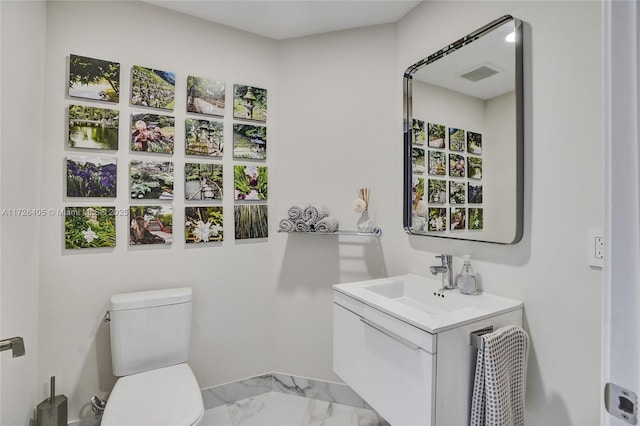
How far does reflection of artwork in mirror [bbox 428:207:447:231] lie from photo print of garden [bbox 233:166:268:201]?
105 cm

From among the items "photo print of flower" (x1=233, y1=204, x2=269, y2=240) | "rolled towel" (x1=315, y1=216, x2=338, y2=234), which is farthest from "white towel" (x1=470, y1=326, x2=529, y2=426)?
"photo print of flower" (x1=233, y1=204, x2=269, y2=240)

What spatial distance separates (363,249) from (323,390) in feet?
3.14

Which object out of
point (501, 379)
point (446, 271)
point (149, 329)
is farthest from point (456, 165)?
point (149, 329)

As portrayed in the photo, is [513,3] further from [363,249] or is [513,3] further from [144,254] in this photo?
[144,254]

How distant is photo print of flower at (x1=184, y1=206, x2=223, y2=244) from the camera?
72.1 inches

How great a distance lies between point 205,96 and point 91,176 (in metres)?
0.77

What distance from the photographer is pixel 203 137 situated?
1.87 meters

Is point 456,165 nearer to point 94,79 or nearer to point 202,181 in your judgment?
point 202,181

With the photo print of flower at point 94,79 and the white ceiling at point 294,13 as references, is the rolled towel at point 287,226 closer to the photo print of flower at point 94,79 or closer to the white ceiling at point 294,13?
the photo print of flower at point 94,79

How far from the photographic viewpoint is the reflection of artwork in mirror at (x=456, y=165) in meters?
1.48

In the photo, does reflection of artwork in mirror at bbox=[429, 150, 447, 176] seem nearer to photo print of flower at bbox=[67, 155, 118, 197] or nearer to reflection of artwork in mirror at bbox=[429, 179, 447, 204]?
reflection of artwork in mirror at bbox=[429, 179, 447, 204]

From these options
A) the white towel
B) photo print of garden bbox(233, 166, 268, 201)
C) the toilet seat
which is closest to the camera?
the white towel

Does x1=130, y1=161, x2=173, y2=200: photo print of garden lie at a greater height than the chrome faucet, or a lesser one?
greater

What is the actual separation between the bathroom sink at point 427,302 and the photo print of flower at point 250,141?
104 centimetres
